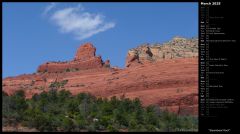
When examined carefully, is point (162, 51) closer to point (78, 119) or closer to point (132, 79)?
point (132, 79)

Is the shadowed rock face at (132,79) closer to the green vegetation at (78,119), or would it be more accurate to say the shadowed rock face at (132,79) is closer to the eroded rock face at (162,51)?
the eroded rock face at (162,51)

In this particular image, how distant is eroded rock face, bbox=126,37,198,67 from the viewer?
6278 centimetres

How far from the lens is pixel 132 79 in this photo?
52.9 m

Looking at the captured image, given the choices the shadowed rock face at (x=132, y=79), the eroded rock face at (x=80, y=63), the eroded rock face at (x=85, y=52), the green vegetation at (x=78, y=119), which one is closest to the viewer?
the green vegetation at (x=78, y=119)

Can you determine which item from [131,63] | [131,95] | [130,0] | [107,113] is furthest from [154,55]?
[130,0]

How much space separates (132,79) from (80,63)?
14.8 m

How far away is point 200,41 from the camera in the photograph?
9.04 m

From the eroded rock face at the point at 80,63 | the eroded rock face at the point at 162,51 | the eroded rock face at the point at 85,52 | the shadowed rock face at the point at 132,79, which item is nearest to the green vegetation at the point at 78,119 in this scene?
the shadowed rock face at the point at 132,79

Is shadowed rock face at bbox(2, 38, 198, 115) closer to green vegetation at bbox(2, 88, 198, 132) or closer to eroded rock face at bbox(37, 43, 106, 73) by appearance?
eroded rock face at bbox(37, 43, 106, 73)

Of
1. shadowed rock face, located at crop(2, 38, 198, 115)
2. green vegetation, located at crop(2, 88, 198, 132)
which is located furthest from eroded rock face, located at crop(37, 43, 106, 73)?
green vegetation, located at crop(2, 88, 198, 132)

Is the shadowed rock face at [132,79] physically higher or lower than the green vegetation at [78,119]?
higher

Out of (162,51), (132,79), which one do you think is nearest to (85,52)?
(162,51)

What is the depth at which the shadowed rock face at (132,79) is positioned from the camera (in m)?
46.3

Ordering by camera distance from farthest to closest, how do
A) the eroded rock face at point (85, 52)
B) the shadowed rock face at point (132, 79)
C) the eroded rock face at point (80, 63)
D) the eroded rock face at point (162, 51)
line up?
the eroded rock face at point (85, 52) → the eroded rock face at point (80, 63) → the eroded rock face at point (162, 51) → the shadowed rock face at point (132, 79)
